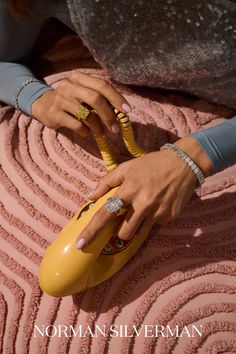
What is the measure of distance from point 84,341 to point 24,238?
0.16m

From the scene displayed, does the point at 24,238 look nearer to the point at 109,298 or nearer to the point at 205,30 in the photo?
the point at 109,298

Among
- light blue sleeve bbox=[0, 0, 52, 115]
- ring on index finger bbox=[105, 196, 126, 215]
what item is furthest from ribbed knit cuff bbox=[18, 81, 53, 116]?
ring on index finger bbox=[105, 196, 126, 215]

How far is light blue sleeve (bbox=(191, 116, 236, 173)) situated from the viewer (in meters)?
0.67

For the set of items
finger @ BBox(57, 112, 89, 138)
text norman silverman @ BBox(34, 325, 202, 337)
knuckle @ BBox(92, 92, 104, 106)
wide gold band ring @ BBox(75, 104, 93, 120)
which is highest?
knuckle @ BBox(92, 92, 104, 106)

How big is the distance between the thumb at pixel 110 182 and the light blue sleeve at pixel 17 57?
187 mm

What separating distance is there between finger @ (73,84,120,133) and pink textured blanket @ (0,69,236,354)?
0.29ft

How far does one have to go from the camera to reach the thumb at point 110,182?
66cm

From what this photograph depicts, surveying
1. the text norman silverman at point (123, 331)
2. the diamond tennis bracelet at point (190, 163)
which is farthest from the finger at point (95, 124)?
the text norman silverman at point (123, 331)

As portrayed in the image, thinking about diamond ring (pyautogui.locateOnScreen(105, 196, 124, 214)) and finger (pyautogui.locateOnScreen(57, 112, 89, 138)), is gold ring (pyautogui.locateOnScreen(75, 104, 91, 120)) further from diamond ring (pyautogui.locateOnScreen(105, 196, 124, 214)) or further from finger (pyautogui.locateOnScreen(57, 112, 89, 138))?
diamond ring (pyautogui.locateOnScreen(105, 196, 124, 214))

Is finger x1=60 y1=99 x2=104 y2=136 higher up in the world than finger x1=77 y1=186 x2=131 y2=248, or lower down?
higher up

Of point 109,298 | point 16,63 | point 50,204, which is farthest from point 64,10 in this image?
point 109,298

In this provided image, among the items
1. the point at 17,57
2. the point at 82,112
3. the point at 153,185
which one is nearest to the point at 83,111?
the point at 82,112

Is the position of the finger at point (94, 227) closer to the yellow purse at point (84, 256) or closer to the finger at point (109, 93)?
the yellow purse at point (84, 256)

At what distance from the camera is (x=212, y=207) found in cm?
72
